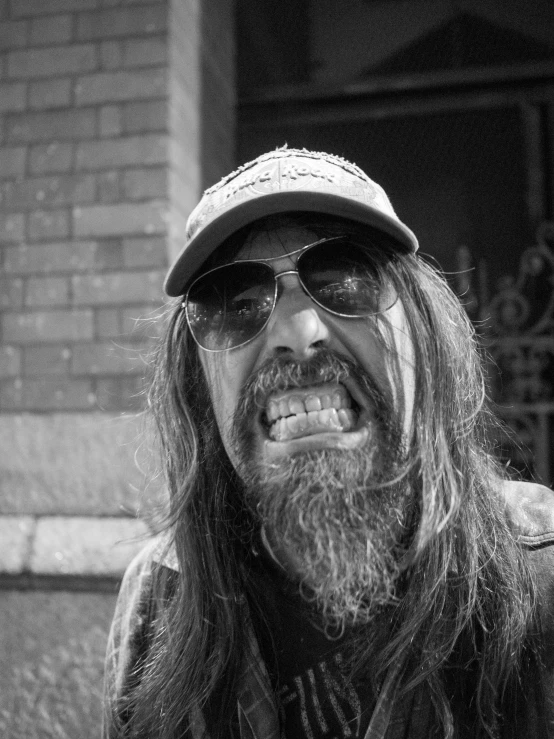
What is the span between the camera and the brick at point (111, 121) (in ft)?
7.86

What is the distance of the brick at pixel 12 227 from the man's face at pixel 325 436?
4.51ft

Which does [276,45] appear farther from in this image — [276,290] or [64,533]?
[64,533]

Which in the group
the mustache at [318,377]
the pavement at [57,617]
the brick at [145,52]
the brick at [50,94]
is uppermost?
the brick at [145,52]

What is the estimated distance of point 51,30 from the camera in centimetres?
246

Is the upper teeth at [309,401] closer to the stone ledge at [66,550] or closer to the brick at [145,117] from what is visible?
the stone ledge at [66,550]

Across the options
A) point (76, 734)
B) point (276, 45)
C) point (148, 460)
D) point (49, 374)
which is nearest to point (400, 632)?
point (148, 460)

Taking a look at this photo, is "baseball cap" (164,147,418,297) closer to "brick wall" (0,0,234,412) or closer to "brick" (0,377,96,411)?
"brick wall" (0,0,234,412)

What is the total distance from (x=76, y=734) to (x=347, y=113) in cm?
286

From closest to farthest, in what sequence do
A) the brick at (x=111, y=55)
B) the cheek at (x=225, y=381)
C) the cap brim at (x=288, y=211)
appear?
1. the cap brim at (x=288, y=211)
2. the cheek at (x=225, y=381)
3. the brick at (x=111, y=55)

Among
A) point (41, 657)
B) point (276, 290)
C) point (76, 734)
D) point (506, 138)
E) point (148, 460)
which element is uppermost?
point (506, 138)

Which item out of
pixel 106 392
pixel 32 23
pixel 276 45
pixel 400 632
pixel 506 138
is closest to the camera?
pixel 400 632

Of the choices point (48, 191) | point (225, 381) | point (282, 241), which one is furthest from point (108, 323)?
point (282, 241)

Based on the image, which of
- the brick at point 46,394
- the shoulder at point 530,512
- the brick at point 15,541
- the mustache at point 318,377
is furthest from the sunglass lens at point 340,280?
the brick at point 15,541

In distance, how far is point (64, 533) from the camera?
2221 millimetres
